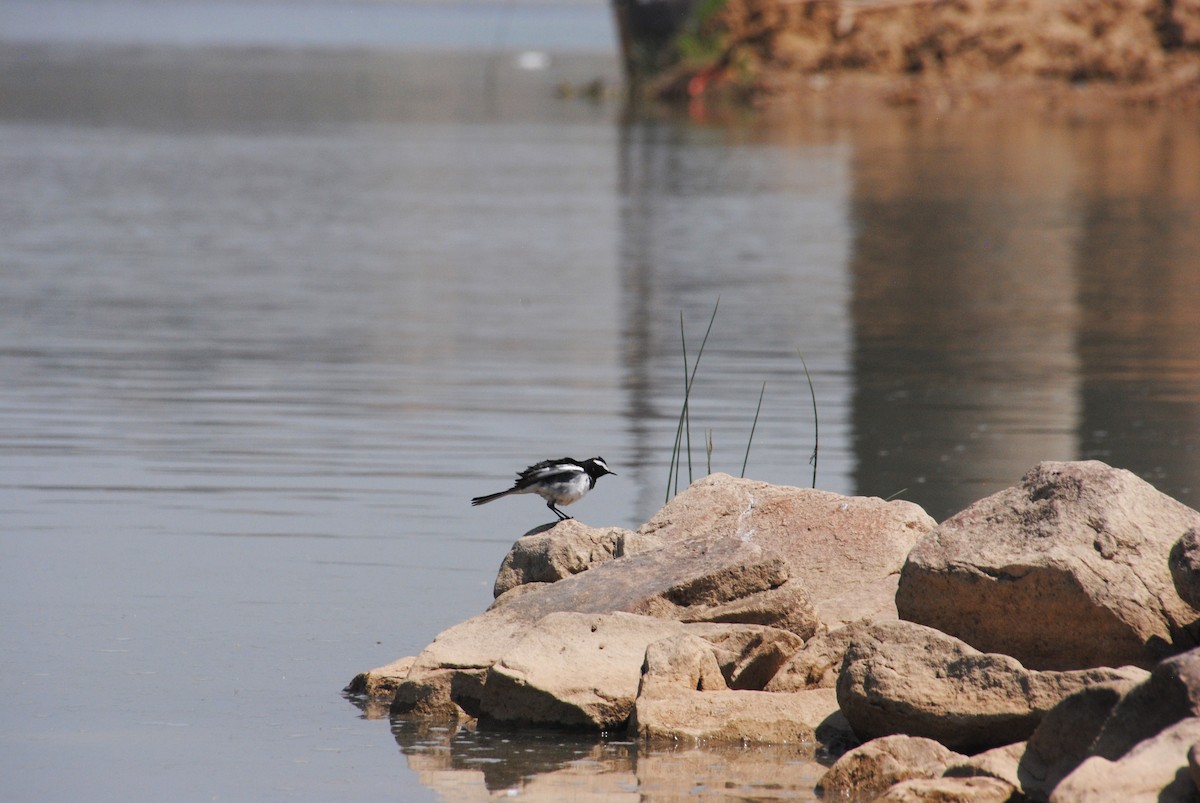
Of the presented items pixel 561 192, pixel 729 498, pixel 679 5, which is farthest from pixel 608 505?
pixel 679 5

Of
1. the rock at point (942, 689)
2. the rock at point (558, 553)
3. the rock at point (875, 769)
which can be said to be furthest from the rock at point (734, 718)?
the rock at point (558, 553)

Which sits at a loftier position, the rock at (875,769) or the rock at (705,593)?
the rock at (705,593)

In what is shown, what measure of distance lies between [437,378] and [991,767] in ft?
28.3

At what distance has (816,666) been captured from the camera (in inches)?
280

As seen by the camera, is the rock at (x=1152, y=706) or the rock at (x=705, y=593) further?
the rock at (x=705, y=593)

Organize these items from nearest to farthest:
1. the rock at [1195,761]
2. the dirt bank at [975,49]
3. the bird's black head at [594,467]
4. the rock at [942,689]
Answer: the rock at [1195,761] < the rock at [942,689] < the bird's black head at [594,467] < the dirt bank at [975,49]

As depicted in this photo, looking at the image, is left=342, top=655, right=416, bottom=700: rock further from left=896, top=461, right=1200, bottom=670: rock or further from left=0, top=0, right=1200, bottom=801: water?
left=896, top=461, right=1200, bottom=670: rock

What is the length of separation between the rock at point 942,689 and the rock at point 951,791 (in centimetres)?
55

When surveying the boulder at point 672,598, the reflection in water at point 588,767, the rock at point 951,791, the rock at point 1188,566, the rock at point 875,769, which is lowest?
the reflection in water at point 588,767

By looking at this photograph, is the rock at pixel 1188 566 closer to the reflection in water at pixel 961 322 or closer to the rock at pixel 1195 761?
the rock at pixel 1195 761

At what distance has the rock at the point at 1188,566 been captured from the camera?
6457 millimetres

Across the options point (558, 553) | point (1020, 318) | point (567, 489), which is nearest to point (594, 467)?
point (567, 489)

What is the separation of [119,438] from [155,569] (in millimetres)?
3202

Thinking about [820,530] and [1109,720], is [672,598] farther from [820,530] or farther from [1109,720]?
[1109,720]
